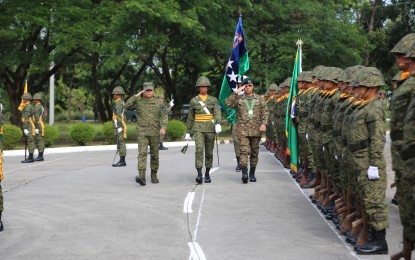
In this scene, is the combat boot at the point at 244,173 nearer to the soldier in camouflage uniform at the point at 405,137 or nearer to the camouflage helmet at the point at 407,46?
the soldier in camouflage uniform at the point at 405,137

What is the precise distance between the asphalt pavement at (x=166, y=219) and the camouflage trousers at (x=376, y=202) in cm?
39

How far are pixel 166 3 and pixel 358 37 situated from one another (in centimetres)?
1241

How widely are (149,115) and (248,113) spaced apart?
212 centimetres

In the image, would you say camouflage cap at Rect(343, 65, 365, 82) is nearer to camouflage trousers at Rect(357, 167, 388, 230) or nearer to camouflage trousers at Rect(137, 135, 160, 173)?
camouflage trousers at Rect(357, 167, 388, 230)

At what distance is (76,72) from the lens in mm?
59406

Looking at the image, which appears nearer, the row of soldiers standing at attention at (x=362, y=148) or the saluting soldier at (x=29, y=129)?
the row of soldiers standing at attention at (x=362, y=148)

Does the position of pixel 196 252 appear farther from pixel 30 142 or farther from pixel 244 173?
pixel 30 142

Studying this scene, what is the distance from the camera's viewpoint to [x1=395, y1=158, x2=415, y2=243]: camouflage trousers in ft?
18.5

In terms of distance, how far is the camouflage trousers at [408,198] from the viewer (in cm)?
563

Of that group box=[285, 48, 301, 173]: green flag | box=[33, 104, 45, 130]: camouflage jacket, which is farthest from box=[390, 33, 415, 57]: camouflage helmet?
box=[33, 104, 45, 130]: camouflage jacket

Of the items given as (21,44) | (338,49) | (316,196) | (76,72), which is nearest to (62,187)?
(316,196)

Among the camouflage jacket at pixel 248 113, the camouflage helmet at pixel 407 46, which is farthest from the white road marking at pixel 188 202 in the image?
the camouflage helmet at pixel 407 46

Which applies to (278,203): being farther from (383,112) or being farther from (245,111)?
(383,112)

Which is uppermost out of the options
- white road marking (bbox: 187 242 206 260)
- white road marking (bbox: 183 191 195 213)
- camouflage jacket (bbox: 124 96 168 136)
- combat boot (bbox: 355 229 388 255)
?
camouflage jacket (bbox: 124 96 168 136)
